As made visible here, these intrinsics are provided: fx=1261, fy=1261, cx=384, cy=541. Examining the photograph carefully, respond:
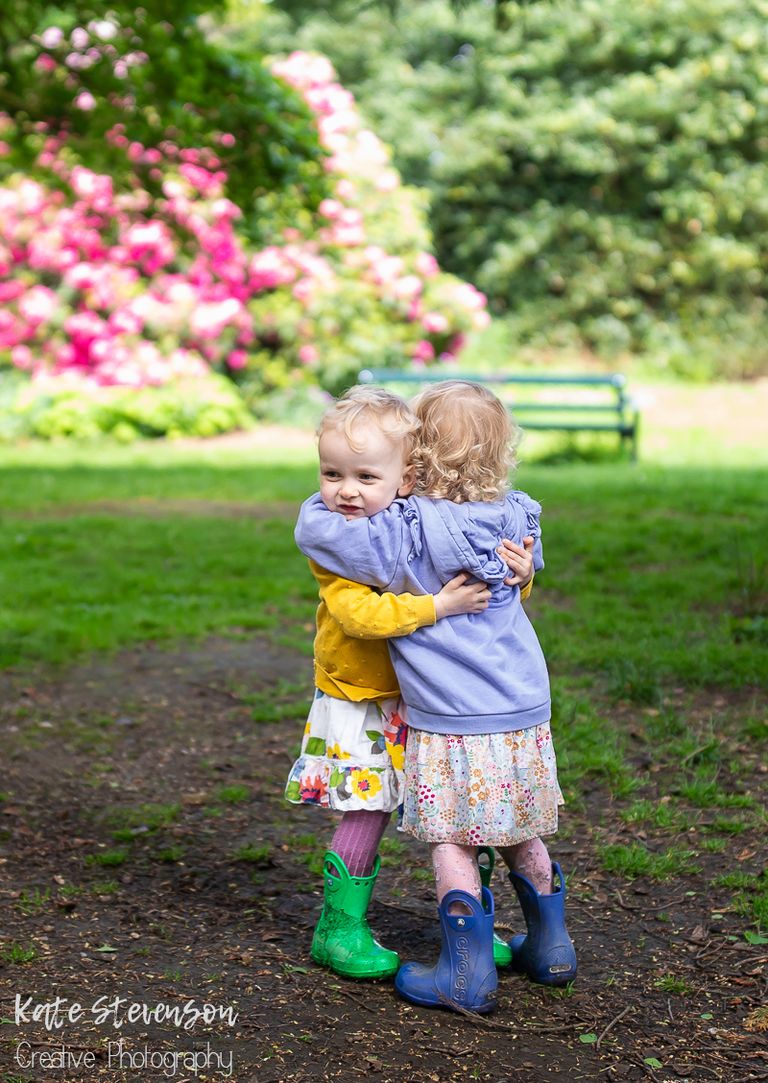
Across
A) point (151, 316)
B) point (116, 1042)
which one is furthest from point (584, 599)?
point (151, 316)

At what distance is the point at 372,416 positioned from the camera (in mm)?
2602

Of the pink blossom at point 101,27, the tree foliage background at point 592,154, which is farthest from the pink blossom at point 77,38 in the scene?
the tree foliage background at point 592,154

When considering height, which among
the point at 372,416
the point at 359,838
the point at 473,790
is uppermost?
the point at 372,416

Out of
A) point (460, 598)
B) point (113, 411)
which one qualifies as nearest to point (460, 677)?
point (460, 598)

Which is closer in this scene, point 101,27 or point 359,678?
point 359,678

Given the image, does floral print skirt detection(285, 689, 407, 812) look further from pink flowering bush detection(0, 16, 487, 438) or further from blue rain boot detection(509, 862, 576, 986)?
pink flowering bush detection(0, 16, 487, 438)

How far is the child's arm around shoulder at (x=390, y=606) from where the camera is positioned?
8.48ft

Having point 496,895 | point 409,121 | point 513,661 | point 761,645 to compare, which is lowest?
point 496,895

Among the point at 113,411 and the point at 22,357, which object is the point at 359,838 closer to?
the point at 113,411

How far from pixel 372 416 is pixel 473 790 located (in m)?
0.81

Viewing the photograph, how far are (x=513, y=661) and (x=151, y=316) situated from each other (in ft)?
43.5

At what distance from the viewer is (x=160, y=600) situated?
664 centimetres

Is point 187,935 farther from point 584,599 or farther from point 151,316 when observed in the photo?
point 151,316

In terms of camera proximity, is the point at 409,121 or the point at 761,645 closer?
the point at 761,645
